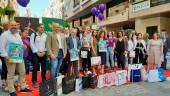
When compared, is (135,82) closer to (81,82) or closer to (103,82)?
(103,82)

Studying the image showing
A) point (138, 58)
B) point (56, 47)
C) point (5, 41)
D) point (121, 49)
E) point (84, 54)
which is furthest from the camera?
point (138, 58)

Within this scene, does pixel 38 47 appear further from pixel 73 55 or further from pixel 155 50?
pixel 155 50

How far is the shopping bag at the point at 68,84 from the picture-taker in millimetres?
8773

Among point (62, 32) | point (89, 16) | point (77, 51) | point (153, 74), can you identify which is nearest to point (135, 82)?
point (153, 74)

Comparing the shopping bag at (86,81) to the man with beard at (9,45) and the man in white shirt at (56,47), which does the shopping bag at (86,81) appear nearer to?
the man in white shirt at (56,47)

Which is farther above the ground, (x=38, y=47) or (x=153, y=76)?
(x=38, y=47)

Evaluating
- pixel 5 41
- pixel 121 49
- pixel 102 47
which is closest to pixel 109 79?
pixel 102 47

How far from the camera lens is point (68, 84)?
8922 millimetres

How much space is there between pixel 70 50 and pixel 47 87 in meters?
2.81

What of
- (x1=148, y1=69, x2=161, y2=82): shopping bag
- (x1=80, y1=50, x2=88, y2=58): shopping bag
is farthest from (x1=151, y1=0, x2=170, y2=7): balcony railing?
(x1=148, y1=69, x2=161, y2=82): shopping bag

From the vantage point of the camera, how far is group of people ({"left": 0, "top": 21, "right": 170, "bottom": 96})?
7881 millimetres

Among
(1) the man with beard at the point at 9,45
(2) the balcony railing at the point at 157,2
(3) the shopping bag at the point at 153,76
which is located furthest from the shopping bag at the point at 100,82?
(2) the balcony railing at the point at 157,2

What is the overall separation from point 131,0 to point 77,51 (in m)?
23.8

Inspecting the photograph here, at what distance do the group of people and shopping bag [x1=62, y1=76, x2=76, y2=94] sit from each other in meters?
0.74
